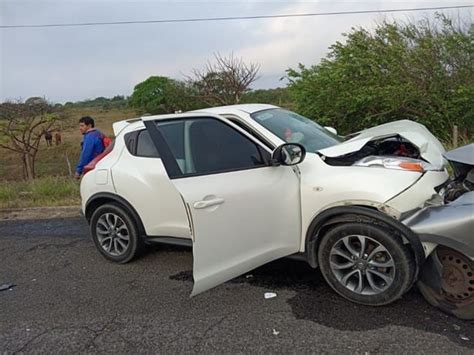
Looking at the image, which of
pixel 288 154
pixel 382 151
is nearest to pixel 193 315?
pixel 288 154

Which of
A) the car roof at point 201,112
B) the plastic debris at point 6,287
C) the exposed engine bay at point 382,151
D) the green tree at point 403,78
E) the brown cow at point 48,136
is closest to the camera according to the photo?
the exposed engine bay at point 382,151

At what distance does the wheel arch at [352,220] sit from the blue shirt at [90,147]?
3794 mm

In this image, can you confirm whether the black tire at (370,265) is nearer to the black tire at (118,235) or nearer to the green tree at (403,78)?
the black tire at (118,235)

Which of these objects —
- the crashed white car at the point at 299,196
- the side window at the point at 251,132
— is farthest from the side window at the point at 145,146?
the side window at the point at 251,132

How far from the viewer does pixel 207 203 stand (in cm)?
296

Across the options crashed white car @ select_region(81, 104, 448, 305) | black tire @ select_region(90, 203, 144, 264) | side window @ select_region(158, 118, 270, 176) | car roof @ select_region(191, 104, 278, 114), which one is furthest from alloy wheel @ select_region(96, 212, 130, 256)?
car roof @ select_region(191, 104, 278, 114)

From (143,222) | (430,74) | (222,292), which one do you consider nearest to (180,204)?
(143,222)

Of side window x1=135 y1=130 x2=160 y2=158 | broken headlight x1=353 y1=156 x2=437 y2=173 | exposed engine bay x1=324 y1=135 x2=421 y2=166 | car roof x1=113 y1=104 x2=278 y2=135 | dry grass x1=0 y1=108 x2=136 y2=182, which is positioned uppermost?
car roof x1=113 y1=104 x2=278 y2=135

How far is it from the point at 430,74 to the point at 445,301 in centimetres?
1279

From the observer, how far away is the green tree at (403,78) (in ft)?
44.0

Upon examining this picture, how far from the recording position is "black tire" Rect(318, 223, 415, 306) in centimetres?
285

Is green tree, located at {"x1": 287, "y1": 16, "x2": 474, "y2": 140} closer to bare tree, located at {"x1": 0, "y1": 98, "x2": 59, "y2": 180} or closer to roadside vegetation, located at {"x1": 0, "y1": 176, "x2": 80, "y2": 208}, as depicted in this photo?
roadside vegetation, located at {"x1": 0, "y1": 176, "x2": 80, "y2": 208}

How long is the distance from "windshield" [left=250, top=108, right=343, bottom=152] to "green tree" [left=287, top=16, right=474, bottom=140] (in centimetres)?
1095

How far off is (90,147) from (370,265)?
4.32 metres
